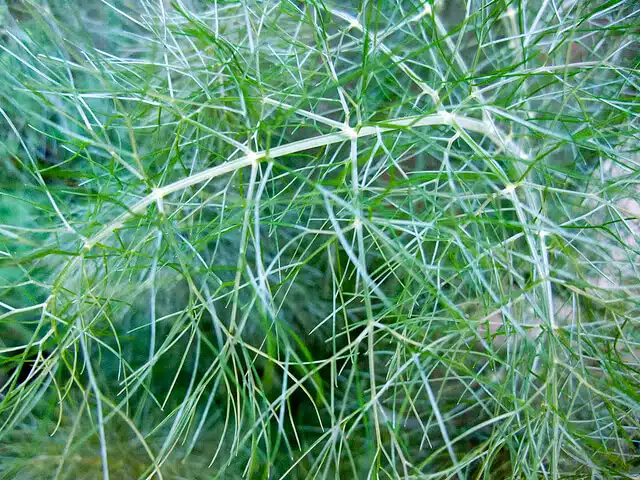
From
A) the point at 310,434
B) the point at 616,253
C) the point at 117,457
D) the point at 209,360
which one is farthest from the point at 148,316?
the point at 616,253

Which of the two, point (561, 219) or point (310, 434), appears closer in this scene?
point (561, 219)

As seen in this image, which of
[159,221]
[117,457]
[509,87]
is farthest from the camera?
[117,457]

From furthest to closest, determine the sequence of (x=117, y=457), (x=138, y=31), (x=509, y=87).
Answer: (x=138, y=31) → (x=117, y=457) → (x=509, y=87)

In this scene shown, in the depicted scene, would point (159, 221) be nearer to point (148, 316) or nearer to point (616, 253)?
point (148, 316)

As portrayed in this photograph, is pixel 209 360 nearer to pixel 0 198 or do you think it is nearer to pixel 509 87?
pixel 0 198

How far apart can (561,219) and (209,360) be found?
62 centimetres

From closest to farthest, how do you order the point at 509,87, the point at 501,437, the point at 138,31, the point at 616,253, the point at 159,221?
the point at 159,221
the point at 501,437
the point at 509,87
the point at 616,253
the point at 138,31

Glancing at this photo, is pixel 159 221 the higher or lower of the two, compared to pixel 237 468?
higher

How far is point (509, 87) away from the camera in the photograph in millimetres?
706

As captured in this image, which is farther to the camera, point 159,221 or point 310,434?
point 310,434

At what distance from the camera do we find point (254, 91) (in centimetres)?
66

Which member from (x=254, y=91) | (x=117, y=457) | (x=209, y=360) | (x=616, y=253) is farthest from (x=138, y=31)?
(x=616, y=253)

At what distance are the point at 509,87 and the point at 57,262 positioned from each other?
2.34ft

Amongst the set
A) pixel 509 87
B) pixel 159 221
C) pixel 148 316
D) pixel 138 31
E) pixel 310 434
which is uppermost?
pixel 138 31
